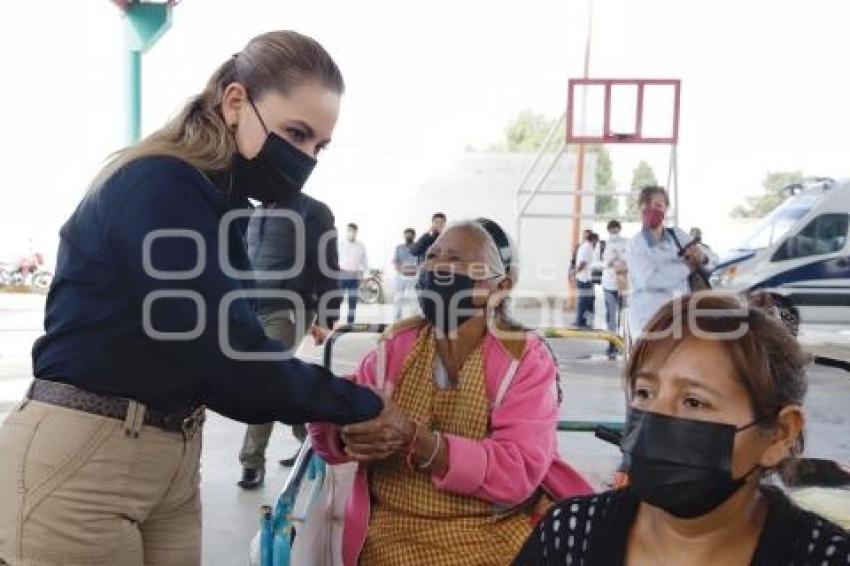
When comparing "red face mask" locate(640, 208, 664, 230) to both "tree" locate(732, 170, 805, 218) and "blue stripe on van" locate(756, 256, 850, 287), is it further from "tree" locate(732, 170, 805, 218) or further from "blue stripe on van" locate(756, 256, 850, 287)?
"tree" locate(732, 170, 805, 218)

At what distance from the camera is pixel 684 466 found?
3.87ft

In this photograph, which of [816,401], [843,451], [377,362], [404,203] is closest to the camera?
[377,362]

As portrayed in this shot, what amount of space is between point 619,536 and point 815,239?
10867mm

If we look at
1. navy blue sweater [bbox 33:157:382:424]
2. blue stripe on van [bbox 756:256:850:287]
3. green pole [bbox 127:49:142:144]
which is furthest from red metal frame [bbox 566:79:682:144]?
navy blue sweater [bbox 33:157:382:424]

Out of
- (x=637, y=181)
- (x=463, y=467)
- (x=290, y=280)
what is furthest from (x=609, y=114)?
(x=463, y=467)

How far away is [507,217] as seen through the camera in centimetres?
1655

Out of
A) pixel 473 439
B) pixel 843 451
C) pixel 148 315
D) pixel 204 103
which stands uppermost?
pixel 204 103

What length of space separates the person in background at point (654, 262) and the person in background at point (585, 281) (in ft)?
17.5

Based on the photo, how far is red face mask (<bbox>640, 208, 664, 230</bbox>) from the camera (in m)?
5.09

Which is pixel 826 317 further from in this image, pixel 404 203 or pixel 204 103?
pixel 204 103

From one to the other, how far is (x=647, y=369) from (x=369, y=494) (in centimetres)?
88

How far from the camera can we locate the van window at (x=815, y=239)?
10.8 meters

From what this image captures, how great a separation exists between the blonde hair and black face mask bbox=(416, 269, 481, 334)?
2.47ft

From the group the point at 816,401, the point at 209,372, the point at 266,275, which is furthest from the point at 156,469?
the point at 816,401
